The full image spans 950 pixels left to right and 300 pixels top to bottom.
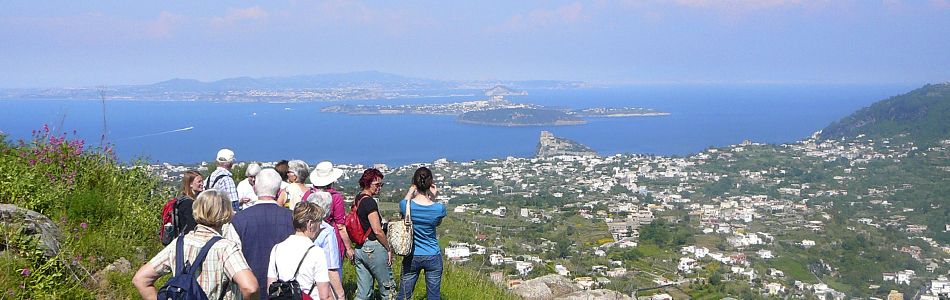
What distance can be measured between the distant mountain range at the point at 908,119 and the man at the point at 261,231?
47632 millimetres

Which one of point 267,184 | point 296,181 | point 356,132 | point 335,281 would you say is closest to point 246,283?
point 335,281

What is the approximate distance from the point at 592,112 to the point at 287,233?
102 meters

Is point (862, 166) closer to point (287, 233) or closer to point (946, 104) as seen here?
point (946, 104)

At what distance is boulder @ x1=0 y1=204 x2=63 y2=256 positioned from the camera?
4039 millimetres

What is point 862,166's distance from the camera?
36625mm

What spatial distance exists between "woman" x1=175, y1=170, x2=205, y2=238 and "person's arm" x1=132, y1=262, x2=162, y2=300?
147 centimetres

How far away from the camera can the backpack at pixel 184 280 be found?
2551 mm

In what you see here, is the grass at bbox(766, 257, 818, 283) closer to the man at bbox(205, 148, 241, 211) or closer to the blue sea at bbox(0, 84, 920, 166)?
the man at bbox(205, 148, 241, 211)

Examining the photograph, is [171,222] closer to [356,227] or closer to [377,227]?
[356,227]

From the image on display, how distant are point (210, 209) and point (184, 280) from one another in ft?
1.05

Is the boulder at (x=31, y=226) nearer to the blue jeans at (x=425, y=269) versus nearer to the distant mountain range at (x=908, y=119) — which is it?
the blue jeans at (x=425, y=269)

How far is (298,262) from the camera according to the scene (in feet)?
10.2

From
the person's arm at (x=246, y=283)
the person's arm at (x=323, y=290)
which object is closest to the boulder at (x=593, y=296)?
the person's arm at (x=323, y=290)

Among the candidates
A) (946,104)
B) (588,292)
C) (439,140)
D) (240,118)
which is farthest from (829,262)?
(240,118)
